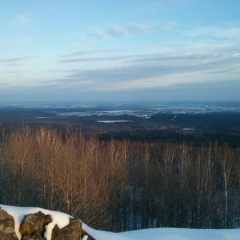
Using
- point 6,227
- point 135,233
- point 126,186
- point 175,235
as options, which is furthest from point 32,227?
point 126,186

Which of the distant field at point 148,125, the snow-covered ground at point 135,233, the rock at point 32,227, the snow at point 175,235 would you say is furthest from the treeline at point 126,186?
the rock at point 32,227

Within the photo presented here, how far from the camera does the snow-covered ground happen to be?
9219mm

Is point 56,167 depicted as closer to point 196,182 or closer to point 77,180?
point 77,180

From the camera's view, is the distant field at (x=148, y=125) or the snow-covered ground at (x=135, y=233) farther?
the distant field at (x=148, y=125)

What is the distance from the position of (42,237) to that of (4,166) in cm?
1759

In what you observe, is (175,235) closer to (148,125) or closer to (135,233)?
(135,233)

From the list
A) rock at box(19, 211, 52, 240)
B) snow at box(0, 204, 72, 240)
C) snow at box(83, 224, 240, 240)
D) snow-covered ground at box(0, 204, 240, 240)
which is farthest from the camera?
snow at box(83, 224, 240, 240)

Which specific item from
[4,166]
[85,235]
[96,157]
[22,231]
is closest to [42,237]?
[22,231]

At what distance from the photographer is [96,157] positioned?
24.1 metres

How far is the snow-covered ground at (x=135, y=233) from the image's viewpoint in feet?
30.2

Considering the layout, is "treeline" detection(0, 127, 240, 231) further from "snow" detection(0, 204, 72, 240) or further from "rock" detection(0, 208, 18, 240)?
"rock" detection(0, 208, 18, 240)

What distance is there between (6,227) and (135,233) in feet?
17.6

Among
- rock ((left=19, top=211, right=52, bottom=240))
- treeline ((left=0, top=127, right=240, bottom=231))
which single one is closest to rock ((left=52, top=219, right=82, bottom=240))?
rock ((left=19, top=211, right=52, bottom=240))

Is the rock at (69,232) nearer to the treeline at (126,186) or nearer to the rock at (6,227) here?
the rock at (6,227)
